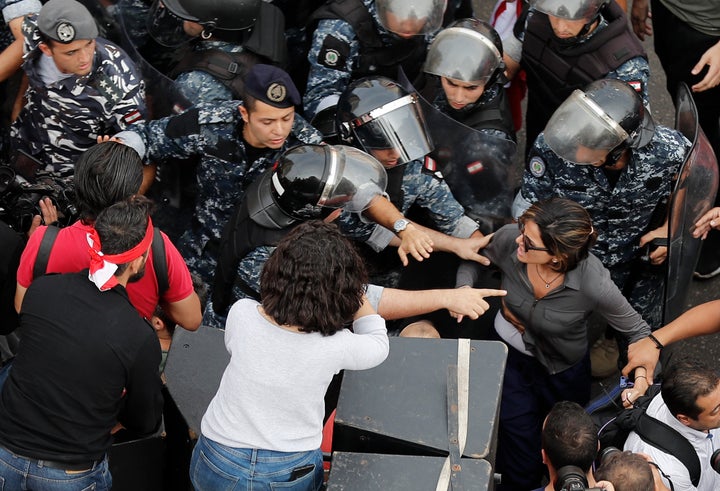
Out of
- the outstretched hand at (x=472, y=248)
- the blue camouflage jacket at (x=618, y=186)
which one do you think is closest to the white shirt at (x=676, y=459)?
the outstretched hand at (x=472, y=248)

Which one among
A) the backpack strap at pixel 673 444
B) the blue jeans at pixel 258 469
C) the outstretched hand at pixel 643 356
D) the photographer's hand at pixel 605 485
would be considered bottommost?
the outstretched hand at pixel 643 356

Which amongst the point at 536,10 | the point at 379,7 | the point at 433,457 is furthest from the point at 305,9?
the point at 433,457

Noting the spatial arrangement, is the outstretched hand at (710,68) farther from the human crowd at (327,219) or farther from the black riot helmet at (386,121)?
the black riot helmet at (386,121)

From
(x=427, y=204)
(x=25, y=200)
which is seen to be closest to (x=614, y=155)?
(x=427, y=204)

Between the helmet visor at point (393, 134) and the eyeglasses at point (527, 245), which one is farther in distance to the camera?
the helmet visor at point (393, 134)

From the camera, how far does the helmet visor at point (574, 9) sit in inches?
159

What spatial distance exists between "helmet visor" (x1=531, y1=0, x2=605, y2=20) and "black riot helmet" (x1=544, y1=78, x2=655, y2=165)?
497 mm

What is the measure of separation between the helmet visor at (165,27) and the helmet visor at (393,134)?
1.20m

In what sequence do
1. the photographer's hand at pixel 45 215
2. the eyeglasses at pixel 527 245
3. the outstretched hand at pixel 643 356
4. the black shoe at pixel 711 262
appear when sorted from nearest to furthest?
the eyeglasses at pixel 527 245 → the outstretched hand at pixel 643 356 → the photographer's hand at pixel 45 215 → the black shoe at pixel 711 262

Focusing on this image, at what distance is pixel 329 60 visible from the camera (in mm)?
4273

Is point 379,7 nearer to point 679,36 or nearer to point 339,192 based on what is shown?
point 339,192

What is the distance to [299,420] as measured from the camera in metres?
2.46

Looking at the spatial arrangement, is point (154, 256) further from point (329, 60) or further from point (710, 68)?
point (710, 68)

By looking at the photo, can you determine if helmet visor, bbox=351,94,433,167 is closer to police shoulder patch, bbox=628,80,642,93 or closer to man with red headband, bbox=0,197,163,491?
police shoulder patch, bbox=628,80,642,93
